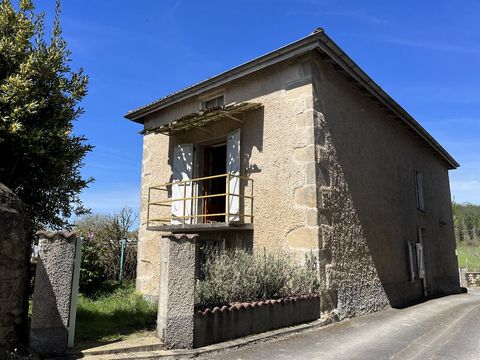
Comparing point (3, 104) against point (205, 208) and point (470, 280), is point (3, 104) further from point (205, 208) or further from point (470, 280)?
point (470, 280)

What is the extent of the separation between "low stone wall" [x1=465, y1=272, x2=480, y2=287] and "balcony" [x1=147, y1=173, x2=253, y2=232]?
64.7 feet

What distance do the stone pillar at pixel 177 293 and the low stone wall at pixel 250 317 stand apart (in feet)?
0.66

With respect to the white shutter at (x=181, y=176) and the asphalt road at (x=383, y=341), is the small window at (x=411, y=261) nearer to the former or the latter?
the asphalt road at (x=383, y=341)

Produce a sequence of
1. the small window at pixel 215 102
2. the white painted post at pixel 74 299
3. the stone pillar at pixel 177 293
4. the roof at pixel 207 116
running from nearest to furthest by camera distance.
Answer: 1. the white painted post at pixel 74 299
2. the stone pillar at pixel 177 293
3. the roof at pixel 207 116
4. the small window at pixel 215 102

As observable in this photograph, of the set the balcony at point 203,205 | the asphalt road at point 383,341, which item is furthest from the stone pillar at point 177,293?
the balcony at point 203,205

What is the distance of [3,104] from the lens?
19.2 feet

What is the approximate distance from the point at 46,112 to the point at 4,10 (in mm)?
1671

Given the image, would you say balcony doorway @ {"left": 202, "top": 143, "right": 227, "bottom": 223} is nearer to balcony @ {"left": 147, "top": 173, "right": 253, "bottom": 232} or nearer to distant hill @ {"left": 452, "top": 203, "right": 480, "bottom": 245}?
balcony @ {"left": 147, "top": 173, "right": 253, "bottom": 232}

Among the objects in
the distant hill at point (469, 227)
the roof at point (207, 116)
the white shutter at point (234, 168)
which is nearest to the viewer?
the roof at point (207, 116)

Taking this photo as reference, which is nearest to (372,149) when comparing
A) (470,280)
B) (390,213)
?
(390,213)

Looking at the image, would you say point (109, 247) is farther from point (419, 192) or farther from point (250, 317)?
point (419, 192)

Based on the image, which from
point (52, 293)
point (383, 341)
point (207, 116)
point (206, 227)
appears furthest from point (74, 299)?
point (207, 116)

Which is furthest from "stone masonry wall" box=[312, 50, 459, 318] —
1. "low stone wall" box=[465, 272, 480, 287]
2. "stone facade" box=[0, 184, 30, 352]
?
"low stone wall" box=[465, 272, 480, 287]

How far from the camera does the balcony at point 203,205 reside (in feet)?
29.9
